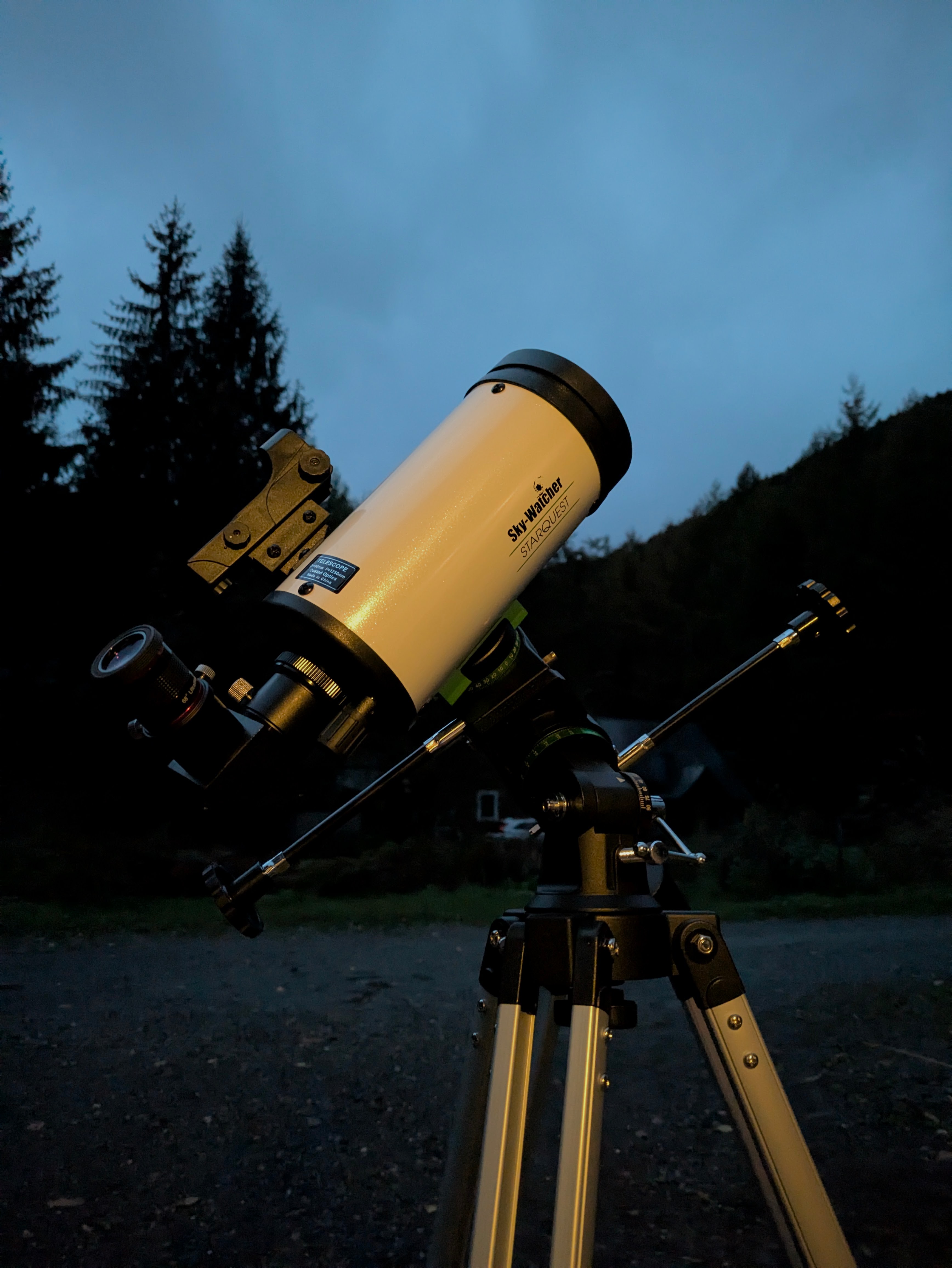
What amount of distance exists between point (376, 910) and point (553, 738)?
14.1 feet

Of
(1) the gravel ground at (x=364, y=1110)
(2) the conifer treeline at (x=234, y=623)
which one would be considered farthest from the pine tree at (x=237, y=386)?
(1) the gravel ground at (x=364, y=1110)

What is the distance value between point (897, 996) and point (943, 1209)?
5.24ft

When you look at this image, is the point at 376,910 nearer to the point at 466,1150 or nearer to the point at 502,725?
the point at 466,1150

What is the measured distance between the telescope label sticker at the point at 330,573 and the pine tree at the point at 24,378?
6097 millimetres

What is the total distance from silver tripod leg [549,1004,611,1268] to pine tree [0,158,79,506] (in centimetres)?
641

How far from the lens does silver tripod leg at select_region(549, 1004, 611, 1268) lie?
0.73 m

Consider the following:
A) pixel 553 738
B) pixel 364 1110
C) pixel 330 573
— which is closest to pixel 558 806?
pixel 553 738

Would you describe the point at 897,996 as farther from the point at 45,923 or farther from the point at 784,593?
the point at 784,593

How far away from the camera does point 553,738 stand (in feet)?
3.13

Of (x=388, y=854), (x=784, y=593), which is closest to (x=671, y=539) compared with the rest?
(x=784, y=593)

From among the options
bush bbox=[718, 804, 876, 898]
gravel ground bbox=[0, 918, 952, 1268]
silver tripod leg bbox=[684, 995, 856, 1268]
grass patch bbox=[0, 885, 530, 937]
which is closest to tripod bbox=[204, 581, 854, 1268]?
silver tripod leg bbox=[684, 995, 856, 1268]

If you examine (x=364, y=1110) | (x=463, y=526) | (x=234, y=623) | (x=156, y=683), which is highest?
(x=234, y=623)

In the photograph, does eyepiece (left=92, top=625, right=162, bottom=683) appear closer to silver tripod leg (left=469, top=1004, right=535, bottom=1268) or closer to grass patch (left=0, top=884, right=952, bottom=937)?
silver tripod leg (left=469, top=1004, right=535, bottom=1268)

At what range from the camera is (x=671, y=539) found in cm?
836
